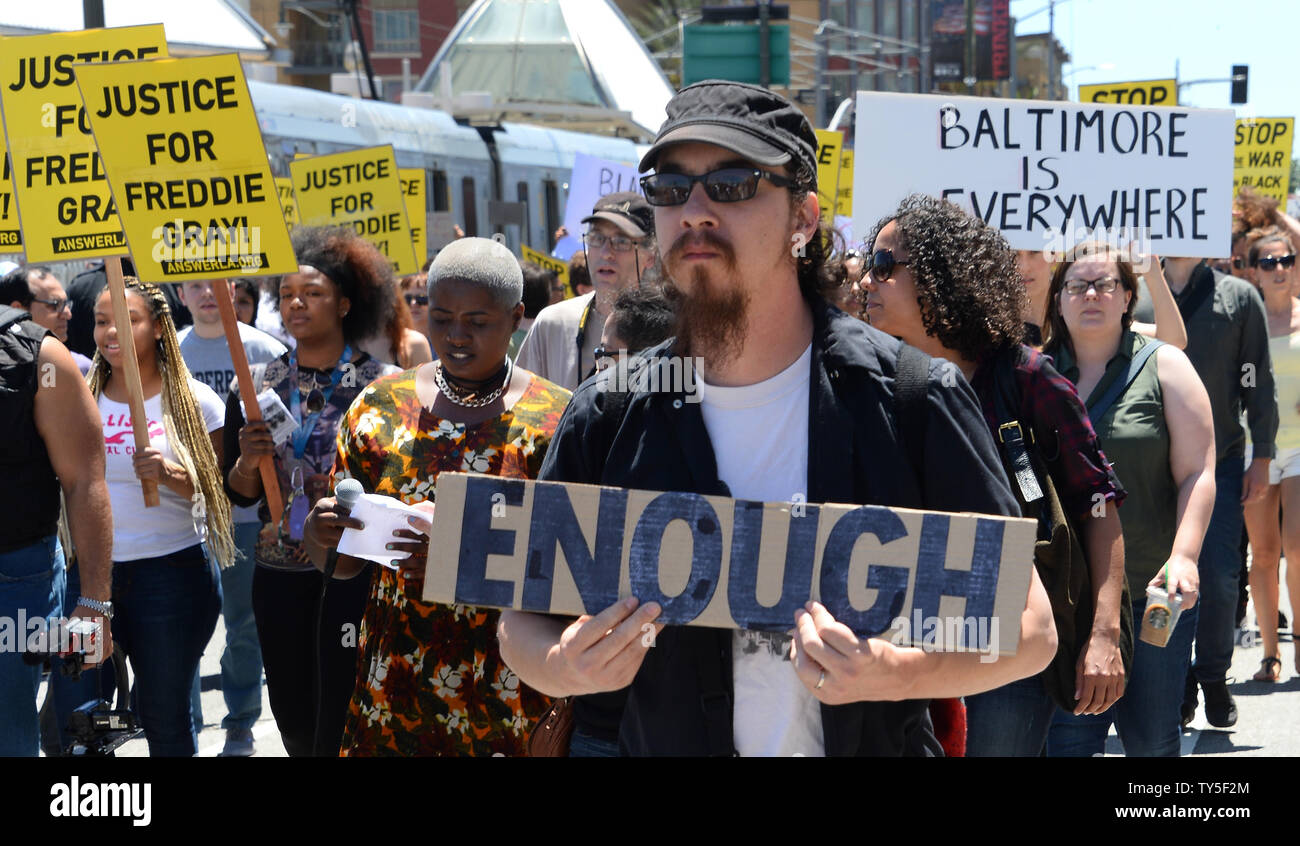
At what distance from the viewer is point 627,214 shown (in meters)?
7.18

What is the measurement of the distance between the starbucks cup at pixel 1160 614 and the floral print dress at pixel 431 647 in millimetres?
1816

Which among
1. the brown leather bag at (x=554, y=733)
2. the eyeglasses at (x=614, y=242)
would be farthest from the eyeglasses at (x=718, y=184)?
the eyeglasses at (x=614, y=242)

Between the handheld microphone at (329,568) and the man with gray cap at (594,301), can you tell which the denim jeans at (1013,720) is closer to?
the handheld microphone at (329,568)

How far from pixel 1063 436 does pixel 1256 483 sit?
155 inches

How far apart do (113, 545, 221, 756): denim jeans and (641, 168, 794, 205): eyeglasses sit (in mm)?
3562

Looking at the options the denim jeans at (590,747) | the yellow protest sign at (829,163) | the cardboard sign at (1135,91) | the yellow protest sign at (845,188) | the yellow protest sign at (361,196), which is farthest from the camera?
the yellow protest sign at (845,188)

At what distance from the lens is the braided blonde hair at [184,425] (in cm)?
584

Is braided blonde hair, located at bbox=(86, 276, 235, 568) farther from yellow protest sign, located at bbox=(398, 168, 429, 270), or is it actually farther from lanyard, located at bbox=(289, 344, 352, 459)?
yellow protest sign, located at bbox=(398, 168, 429, 270)

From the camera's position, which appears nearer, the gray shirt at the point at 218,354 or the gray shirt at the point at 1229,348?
the gray shirt at the point at 1229,348

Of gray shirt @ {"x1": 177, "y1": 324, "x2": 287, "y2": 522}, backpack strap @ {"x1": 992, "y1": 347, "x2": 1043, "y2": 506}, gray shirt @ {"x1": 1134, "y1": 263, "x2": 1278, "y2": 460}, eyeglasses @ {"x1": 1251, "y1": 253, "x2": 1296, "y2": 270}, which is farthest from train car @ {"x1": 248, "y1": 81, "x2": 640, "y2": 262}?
backpack strap @ {"x1": 992, "y1": 347, "x2": 1043, "y2": 506}
